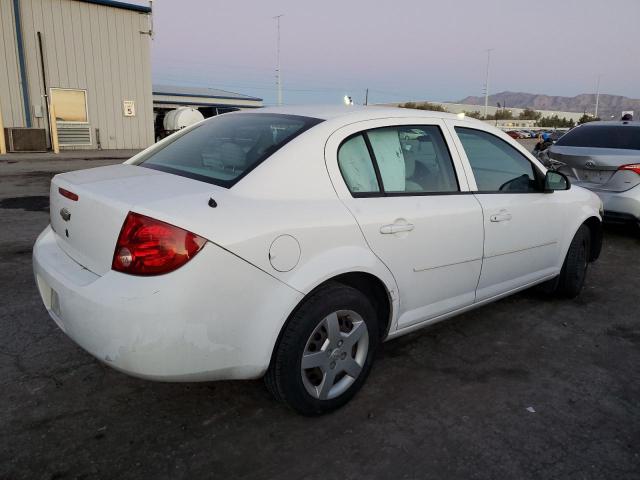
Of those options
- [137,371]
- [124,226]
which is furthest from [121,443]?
[124,226]

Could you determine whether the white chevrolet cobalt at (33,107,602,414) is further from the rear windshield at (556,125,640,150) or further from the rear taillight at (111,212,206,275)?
the rear windshield at (556,125,640,150)

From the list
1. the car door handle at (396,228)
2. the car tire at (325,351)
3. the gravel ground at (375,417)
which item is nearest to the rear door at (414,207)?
the car door handle at (396,228)

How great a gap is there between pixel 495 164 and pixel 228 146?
73.3 inches

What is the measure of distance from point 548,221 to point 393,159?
1.60m

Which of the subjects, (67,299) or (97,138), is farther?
(97,138)

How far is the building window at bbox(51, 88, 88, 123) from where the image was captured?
19656mm

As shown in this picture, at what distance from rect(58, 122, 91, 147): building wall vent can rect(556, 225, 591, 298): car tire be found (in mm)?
19980

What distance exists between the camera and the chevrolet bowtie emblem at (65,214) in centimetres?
259

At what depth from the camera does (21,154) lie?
18.1 metres

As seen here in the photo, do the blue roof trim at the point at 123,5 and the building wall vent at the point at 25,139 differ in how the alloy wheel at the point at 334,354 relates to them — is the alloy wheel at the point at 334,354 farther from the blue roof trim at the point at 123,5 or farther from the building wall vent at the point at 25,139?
the blue roof trim at the point at 123,5

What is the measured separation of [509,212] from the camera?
3.47 meters

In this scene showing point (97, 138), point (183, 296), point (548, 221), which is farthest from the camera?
point (97, 138)

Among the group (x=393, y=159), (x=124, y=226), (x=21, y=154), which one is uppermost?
(x=393, y=159)

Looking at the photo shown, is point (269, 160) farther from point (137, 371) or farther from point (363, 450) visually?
point (363, 450)
